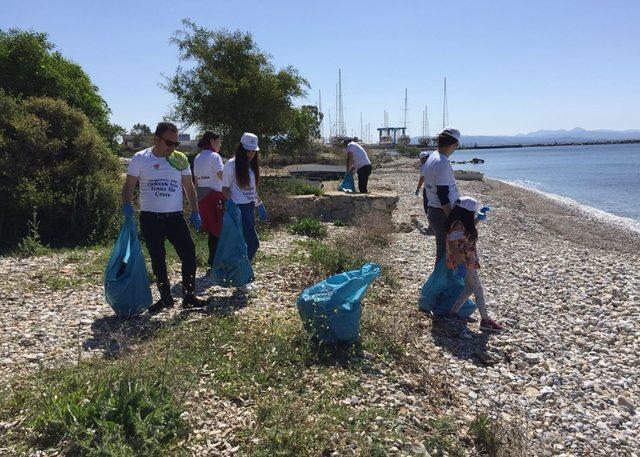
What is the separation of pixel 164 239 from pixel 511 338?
3.55 m

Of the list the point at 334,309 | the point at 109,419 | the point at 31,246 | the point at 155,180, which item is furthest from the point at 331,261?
the point at 31,246

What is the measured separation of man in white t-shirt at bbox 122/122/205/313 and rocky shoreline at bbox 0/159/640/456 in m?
0.58

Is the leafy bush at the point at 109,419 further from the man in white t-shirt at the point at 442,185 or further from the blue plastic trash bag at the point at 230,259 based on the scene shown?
the man in white t-shirt at the point at 442,185

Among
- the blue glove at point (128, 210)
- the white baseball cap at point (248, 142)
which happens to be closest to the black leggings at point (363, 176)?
the white baseball cap at point (248, 142)

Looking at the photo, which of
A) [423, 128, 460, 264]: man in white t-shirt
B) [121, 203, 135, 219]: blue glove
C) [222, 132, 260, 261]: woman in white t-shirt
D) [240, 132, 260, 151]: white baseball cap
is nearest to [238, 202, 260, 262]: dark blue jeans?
[222, 132, 260, 261]: woman in white t-shirt

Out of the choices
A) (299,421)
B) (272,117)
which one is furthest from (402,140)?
(299,421)

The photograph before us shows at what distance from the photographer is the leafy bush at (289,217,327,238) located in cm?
912

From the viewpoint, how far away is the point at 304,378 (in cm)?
376

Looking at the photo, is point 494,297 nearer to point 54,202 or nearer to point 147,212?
point 147,212

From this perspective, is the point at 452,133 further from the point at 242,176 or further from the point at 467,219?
the point at 242,176

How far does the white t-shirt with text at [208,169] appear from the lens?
5.84m

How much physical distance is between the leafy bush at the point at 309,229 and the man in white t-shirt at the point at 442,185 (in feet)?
12.2

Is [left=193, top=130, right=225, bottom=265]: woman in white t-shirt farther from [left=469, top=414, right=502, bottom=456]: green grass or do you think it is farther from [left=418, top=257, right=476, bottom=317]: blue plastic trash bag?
[left=469, top=414, right=502, bottom=456]: green grass

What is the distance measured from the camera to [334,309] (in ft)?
13.4
